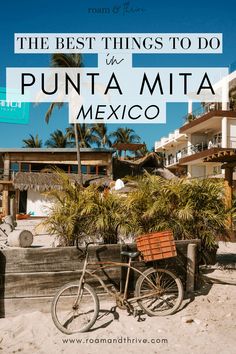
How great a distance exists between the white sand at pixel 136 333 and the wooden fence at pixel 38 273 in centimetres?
19

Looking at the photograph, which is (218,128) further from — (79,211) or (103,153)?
(79,211)

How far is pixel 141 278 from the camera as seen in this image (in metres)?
5.12

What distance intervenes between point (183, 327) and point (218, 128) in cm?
3182

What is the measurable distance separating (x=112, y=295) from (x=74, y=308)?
60 centimetres

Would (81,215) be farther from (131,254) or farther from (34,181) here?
(34,181)

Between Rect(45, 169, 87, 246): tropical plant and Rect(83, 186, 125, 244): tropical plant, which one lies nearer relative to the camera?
Rect(45, 169, 87, 246): tropical plant

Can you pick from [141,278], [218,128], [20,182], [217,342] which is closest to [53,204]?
[141,278]

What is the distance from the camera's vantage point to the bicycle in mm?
4684

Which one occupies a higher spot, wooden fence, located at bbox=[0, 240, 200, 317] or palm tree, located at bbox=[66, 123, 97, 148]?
palm tree, located at bbox=[66, 123, 97, 148]

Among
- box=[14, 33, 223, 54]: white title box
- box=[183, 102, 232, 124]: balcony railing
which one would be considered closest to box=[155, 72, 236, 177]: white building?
box=[183, 102, 232, 124]: balcony railing

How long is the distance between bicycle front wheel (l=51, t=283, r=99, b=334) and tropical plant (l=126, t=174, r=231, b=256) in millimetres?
1514

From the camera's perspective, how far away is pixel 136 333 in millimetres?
4508

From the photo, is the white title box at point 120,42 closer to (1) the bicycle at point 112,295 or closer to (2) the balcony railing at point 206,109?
(1) the bicycle at point 112,295

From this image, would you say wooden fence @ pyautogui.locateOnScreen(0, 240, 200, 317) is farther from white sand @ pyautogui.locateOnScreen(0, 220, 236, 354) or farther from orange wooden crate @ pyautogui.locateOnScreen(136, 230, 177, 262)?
orange wooden crate @ pyautogui.locateOnScreen(136, 230, 177, 262)
